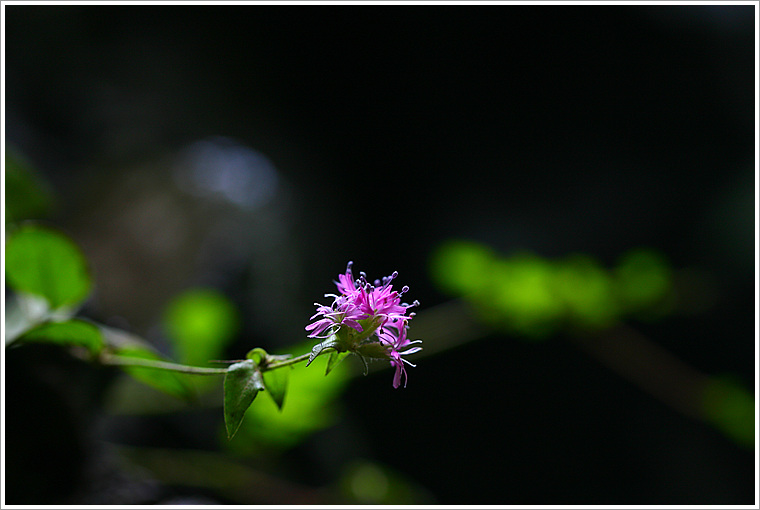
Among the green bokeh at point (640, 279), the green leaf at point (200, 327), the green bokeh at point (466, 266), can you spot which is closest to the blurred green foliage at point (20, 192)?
the green leaf at point (200, 327)

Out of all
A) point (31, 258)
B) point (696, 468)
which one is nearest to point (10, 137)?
point (31, 258)

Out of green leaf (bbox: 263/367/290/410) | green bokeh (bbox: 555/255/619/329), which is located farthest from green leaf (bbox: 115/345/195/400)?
green bokeh (bbox: 555/255/619/329)

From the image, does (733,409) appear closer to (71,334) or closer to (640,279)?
(640,279)

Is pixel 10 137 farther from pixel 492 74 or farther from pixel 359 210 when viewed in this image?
pixel 492 74

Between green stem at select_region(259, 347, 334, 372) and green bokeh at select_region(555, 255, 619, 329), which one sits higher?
green bokeh at select_region(555, 255, 619, 329)

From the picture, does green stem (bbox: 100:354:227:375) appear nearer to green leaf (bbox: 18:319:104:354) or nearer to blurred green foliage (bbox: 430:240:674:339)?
green leaf (bbox: 18:319:104:354)

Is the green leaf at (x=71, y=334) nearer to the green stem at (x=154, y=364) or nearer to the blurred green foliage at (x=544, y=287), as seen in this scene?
the green stem at (x=154, y=364)
